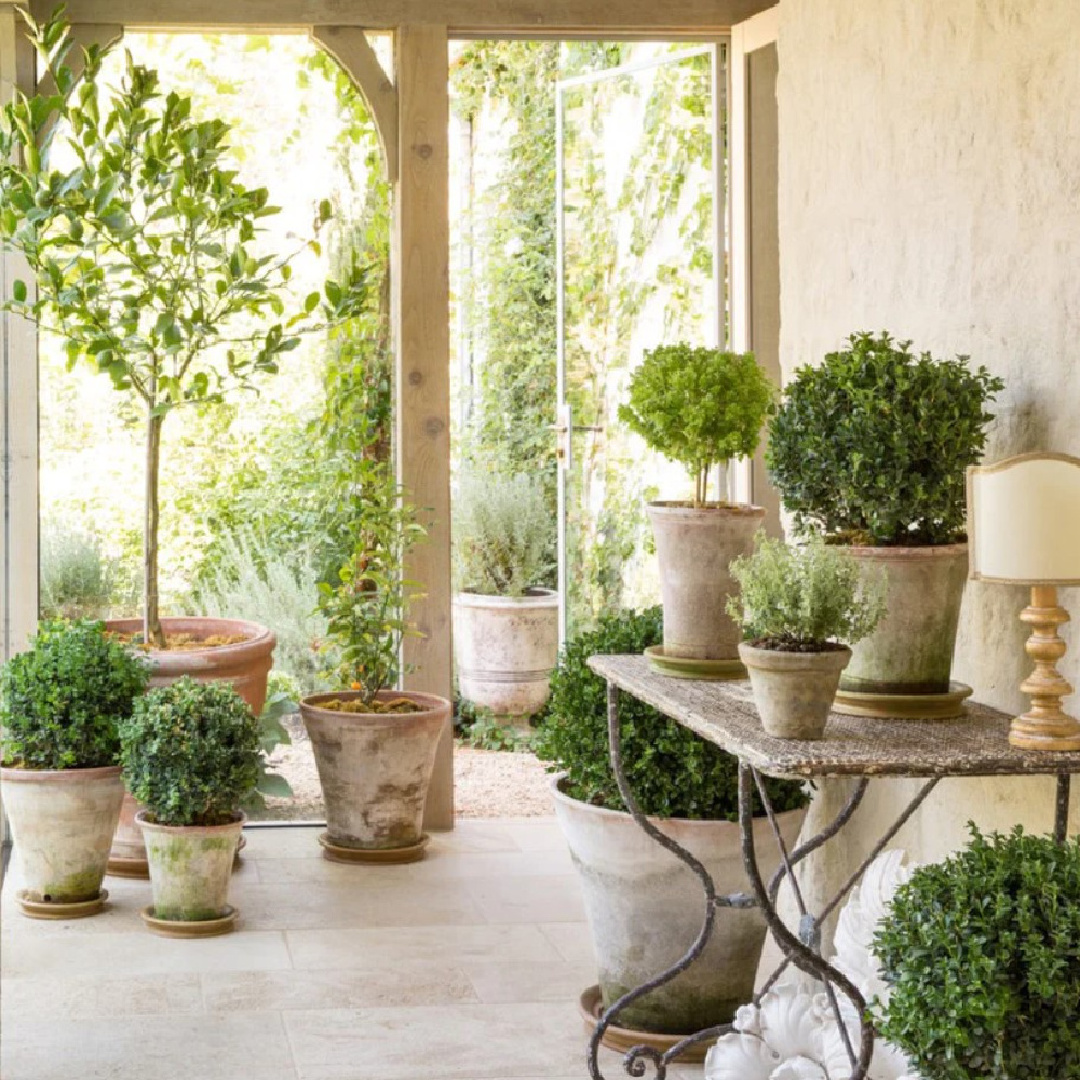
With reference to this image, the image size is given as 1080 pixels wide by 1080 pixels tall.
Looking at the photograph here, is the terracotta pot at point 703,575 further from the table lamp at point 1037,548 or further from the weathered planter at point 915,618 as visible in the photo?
the table lamp at point 1037,548

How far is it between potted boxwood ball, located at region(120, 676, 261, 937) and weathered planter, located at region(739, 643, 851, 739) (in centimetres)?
196

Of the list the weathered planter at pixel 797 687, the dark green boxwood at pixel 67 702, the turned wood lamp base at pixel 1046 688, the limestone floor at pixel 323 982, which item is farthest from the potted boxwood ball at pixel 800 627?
the dark green boxwood at pixel 67 702

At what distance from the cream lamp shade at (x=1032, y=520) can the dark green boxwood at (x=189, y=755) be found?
227cm

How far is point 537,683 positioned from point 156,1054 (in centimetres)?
351

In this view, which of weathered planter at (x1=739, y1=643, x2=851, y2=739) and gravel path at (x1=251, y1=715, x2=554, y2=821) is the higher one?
weathered planter at (x1=739, y1=643, x2=851, y2=739)

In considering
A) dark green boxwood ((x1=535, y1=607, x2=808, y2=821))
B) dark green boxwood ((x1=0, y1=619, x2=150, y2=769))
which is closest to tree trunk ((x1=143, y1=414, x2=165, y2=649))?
dark green boxwood ((x1=0, y1=619, x2=150, y2=769))

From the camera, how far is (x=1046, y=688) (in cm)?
221

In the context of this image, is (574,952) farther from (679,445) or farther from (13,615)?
(13,615)

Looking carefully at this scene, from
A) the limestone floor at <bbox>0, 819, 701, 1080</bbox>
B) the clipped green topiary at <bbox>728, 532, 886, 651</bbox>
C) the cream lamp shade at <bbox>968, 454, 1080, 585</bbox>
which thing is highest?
the cream lamp shade at <bbox>968, 454, 1080, 585</bbox>

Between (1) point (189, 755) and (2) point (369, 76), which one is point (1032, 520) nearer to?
(1) point (189, 755)

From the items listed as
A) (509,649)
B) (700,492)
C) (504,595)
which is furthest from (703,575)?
(504,595)

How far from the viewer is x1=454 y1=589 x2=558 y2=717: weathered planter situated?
654 cm

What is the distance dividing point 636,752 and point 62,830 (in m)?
1.72

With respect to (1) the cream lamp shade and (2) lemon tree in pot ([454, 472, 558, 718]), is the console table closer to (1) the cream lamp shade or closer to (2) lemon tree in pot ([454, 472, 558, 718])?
(1) the cream lamp shade
